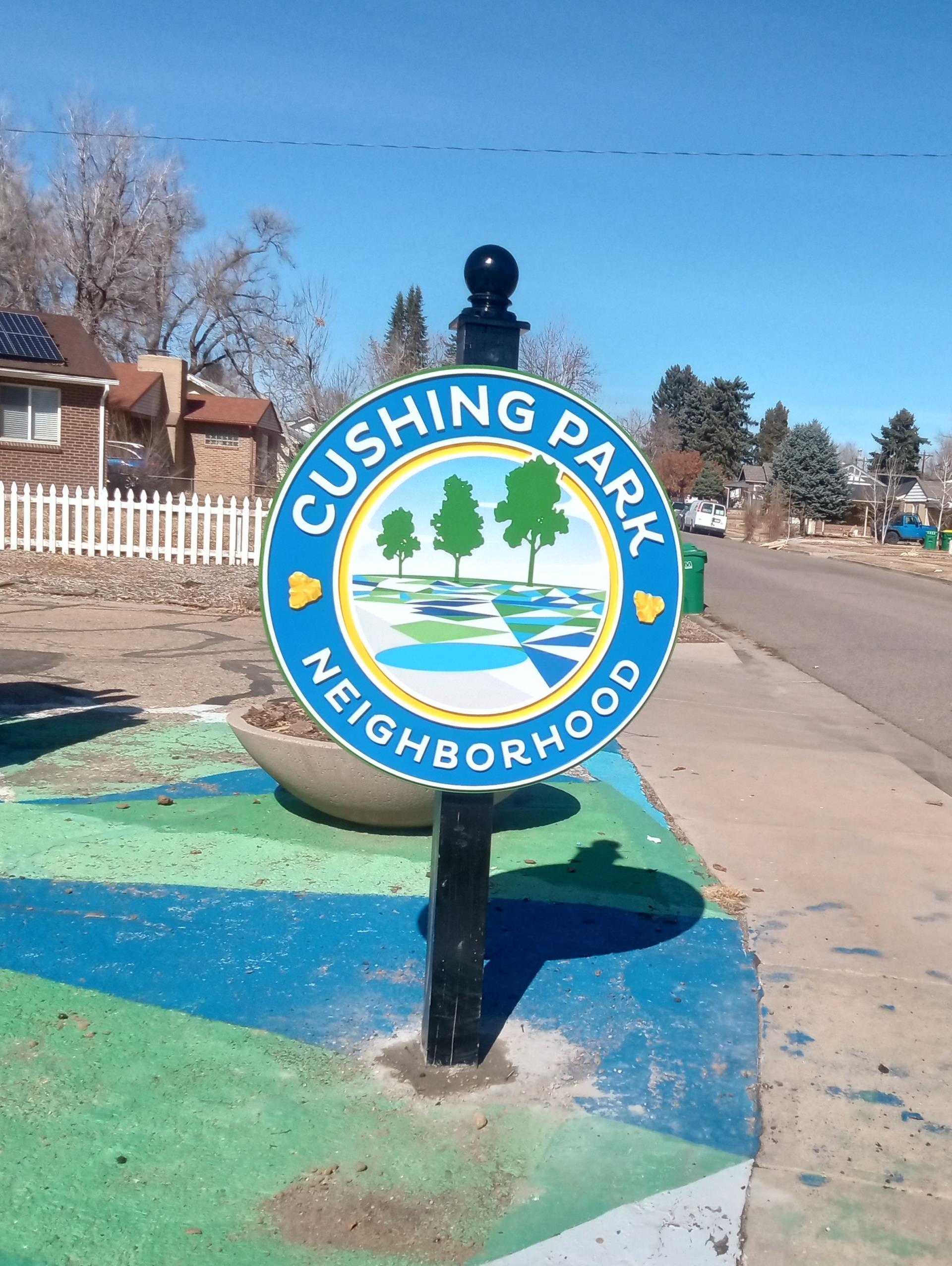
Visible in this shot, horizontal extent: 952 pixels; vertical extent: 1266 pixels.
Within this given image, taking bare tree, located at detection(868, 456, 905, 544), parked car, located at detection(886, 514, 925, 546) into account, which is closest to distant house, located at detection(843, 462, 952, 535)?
bare tree, located at detection(868, 456, 905, 544)

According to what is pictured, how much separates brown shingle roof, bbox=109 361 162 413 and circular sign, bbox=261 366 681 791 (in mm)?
32538

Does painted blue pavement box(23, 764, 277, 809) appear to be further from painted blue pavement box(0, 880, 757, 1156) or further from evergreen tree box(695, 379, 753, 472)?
evergreen tree box(695, 379, 753, 472)

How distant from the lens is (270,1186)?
104 inches

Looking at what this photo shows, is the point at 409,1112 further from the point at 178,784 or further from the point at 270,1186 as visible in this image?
the point at 178,784

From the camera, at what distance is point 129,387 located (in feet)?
119

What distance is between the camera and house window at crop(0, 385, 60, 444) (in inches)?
1009

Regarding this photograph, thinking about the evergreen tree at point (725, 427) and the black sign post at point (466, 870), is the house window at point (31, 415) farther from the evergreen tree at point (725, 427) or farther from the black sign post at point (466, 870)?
the evergreen tree at point (725, 427)

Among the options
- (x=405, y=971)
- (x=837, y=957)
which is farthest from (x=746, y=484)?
(x=405, y=971)

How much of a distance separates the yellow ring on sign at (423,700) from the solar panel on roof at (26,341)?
81.4ft

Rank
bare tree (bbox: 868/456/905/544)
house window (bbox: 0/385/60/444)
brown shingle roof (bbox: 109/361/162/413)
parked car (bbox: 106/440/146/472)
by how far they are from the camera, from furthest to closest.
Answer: bare tree (bbox: 868/456/905/544), brown shingle roof (bbox: 109/361/162/413), parked car (bbox: 106/440/146/472), house window (bbox: 0/385/60/444)

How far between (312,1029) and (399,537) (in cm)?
153

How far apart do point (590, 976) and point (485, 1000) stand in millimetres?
422

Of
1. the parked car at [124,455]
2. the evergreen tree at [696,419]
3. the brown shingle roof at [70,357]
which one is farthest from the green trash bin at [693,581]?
the evergreen tree at [696,419]

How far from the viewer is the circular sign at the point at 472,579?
115 inches
